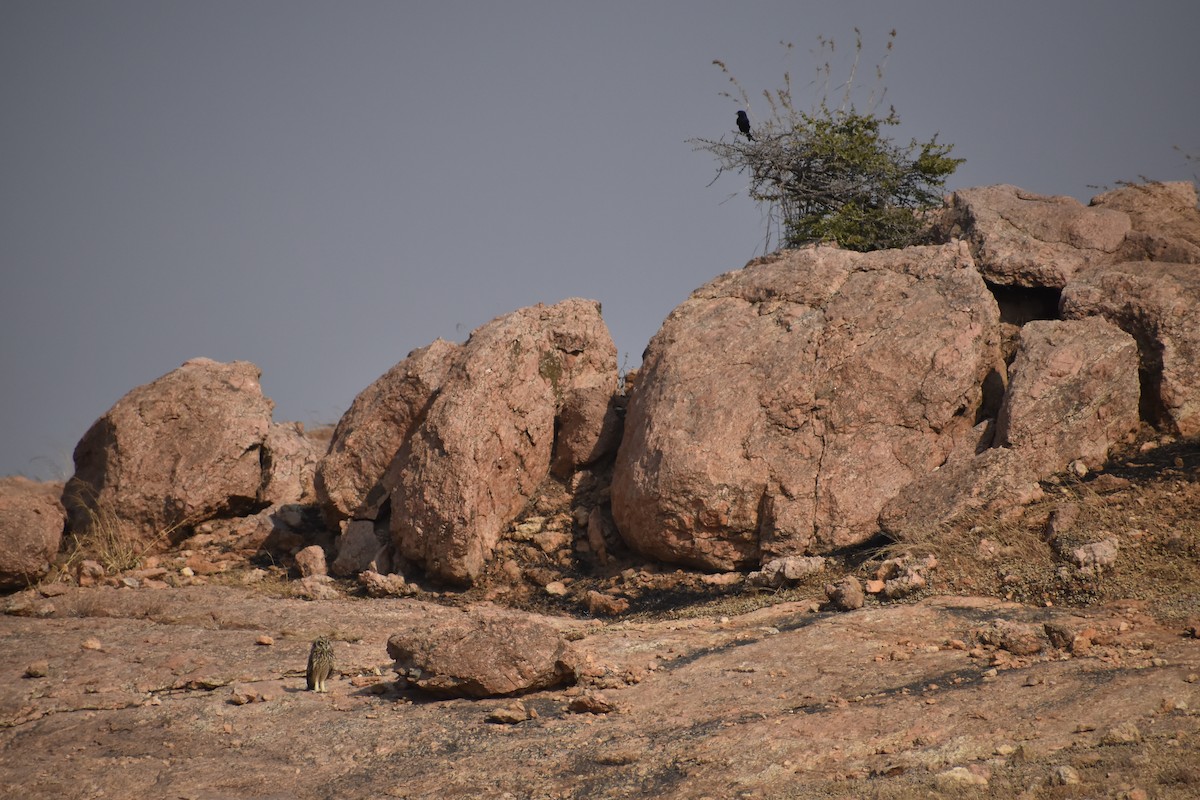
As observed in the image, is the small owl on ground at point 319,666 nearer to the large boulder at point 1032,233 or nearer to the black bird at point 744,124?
the large boulder at point 1032,233

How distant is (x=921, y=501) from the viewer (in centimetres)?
781

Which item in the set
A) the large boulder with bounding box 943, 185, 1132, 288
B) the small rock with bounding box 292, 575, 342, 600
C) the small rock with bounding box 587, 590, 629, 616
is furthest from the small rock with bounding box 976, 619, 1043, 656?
the small rock with bounding box 292, 575, 342, 600

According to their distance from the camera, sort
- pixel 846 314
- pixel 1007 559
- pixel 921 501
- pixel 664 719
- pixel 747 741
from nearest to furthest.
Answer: pixel 747 741
pixel 664 719
pixel 1007 559
pixel 921 501
pixel 846 314

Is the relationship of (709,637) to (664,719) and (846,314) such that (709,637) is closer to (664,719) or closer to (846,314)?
(664,719)

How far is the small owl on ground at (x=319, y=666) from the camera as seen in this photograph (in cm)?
612

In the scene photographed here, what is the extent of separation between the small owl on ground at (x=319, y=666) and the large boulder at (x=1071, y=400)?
191 inches

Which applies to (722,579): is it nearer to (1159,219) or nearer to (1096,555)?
(1096,555)

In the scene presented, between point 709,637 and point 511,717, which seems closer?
point 511,717

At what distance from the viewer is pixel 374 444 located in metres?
9.70

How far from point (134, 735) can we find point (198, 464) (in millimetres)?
4785

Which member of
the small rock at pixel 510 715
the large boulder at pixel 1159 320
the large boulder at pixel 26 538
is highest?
the large boulder at pixel 1159 320

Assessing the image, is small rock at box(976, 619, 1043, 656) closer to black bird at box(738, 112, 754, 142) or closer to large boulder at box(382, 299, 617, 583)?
large boulder at box(382, 299, 617, 583)

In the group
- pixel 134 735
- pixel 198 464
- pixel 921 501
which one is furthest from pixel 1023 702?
pixel 198 464

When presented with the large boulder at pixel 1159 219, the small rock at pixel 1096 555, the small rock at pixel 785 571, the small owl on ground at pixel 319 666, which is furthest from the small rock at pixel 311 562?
the large boulder at pixel 1159 219
